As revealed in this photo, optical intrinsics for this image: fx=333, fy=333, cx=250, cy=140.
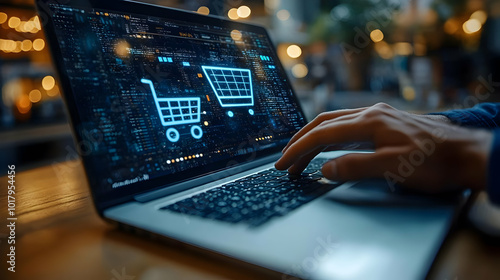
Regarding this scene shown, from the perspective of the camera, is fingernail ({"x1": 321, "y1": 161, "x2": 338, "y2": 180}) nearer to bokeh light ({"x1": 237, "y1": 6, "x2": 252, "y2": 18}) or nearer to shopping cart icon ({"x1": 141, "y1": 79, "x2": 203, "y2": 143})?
shopping cart icon ({"x1": 141, "y1": 79, "x2": 203, "y2": 143})

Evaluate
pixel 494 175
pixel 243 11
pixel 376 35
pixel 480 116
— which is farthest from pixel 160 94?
pixel 243 11

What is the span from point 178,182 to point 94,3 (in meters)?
0.34

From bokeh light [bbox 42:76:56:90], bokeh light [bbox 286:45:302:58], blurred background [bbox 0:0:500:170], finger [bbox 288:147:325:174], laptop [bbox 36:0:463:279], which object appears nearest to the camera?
laptop [bbox 36:0:463:279]

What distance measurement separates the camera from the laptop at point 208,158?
33cm

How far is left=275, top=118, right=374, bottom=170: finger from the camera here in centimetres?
51

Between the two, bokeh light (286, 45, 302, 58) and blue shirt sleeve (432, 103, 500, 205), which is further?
bokeh light (286, 45, 302, 58)

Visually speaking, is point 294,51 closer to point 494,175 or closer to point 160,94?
point 160,94

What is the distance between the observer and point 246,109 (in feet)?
2.51

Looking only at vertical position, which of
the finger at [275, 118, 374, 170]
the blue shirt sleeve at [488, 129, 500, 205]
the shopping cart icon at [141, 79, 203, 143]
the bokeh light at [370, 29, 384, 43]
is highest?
the bokeh light at [370, 29, 384, 43]

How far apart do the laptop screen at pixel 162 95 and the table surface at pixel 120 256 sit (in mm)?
85

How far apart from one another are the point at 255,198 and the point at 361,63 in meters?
2.17

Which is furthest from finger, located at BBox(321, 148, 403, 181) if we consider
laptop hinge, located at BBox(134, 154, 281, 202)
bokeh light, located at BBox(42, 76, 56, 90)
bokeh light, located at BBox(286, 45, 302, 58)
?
bokeh light, located at BBox(286, 45, 302, 58)

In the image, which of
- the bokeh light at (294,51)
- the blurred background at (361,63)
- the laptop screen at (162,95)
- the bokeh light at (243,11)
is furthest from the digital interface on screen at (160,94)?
the bokeh light at (294,51)

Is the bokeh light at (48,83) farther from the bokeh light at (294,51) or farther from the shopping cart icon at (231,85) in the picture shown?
the bokeh light at (294,51)
